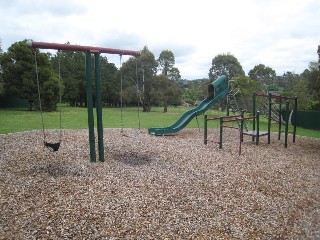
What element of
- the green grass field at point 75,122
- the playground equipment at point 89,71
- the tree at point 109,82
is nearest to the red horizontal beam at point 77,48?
the playground equipment at point 89,71

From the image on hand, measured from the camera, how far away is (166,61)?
44.7 m

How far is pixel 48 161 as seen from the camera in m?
7.43

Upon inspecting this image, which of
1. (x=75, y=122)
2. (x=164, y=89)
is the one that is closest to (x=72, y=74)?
(x=164, y=89)

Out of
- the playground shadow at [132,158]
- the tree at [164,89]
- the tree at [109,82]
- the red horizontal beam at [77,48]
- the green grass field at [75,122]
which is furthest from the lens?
the tree at [109,82]

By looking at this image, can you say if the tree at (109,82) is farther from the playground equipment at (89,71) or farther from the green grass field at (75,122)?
the playground equipment at (89,71)

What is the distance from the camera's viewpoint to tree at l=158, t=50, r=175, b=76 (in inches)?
1750

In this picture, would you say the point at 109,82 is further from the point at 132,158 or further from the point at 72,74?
the point at 132,158

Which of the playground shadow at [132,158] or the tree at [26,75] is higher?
the tree at [26,75]

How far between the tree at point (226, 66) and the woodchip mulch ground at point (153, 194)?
38.3m

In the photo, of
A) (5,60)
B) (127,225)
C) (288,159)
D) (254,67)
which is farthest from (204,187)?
(254,67)

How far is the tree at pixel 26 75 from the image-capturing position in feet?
94.0

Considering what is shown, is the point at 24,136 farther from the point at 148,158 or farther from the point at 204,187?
the point at 204,187

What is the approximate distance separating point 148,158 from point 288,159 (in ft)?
16.0

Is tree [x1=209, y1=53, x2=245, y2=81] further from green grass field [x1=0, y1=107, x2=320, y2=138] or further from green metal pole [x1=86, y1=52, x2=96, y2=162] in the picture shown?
green metal pole [x1=86, y1=52, x2=96, y2=162]
